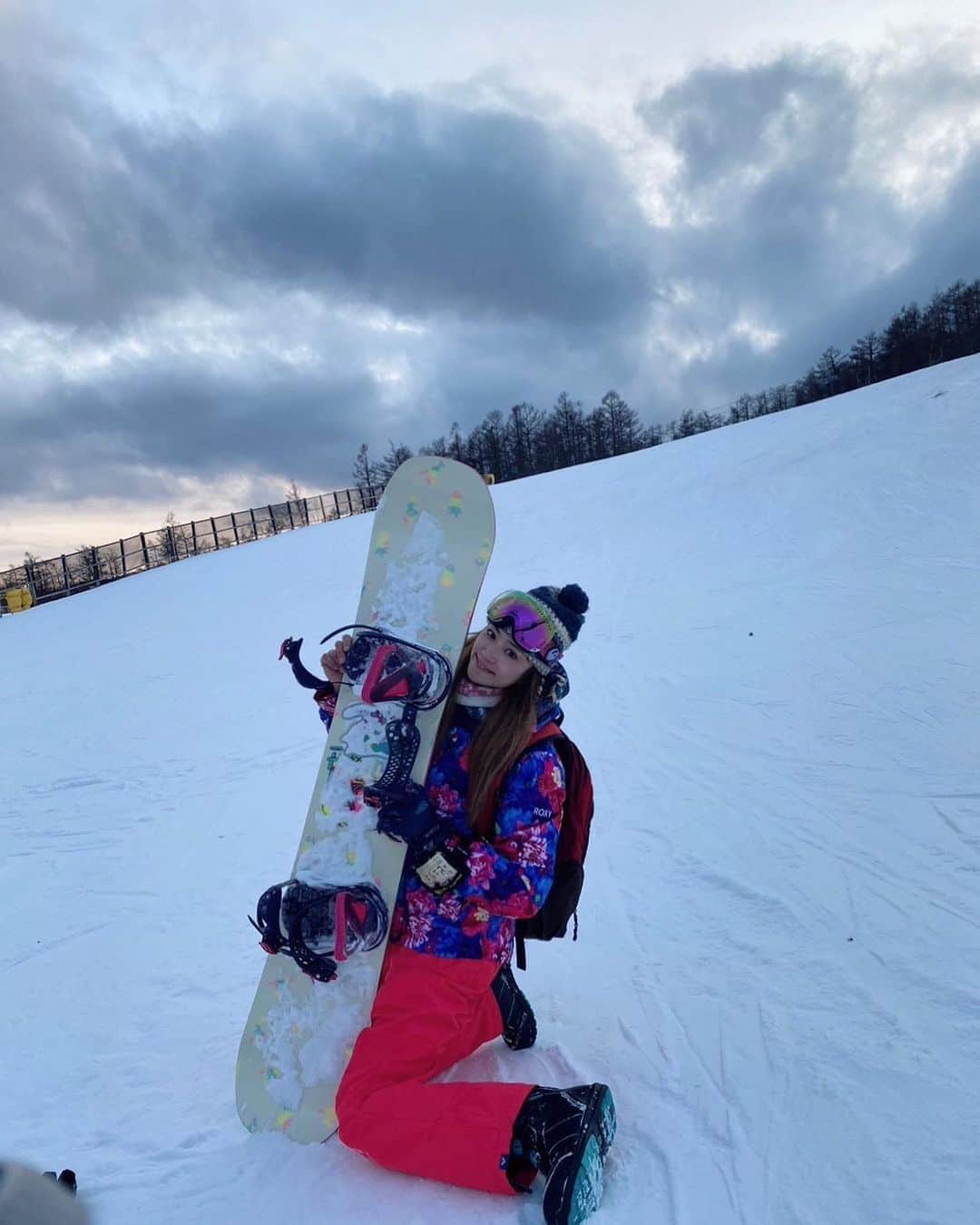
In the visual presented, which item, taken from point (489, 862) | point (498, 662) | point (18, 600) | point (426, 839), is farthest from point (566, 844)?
point (18, 600)

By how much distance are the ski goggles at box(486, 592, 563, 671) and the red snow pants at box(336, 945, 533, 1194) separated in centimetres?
96

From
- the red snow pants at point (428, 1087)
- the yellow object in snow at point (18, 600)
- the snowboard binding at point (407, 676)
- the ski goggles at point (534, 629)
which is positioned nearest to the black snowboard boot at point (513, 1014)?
Result: the red snow pants at point (428, 1087)

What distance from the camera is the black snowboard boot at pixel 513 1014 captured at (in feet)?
8.16

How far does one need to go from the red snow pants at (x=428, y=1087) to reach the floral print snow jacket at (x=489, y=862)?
68 mm

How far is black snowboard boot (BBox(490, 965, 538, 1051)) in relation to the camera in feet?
8.16

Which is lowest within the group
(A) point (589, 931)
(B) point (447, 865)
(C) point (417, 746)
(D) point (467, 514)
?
(A) point (589, 931)

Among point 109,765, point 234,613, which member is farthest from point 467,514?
point 234,613

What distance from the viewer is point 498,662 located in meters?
2.36

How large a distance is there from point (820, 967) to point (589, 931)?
981mm

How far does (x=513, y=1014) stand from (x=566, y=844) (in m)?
0.69

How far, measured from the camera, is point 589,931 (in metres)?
3.36

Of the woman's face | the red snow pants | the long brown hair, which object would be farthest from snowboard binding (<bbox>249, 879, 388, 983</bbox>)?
the woman's face

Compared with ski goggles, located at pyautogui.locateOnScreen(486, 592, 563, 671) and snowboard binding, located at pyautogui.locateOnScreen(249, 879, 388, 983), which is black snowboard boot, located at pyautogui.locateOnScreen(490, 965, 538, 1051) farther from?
ski goggles, located at pyautogui.locateOnScreen(486, 592, 563, 671)

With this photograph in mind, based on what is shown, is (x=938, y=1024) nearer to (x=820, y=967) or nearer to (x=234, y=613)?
(x=820, y=967)
